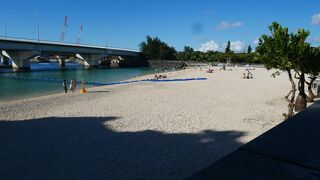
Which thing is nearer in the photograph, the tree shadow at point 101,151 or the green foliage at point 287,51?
the tree shadow at point 101,151

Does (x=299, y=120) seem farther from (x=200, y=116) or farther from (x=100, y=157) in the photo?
(x=200, y=116)

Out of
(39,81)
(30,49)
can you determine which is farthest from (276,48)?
(30,49)

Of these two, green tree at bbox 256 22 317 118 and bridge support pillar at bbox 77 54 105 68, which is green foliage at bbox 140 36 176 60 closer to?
bridge support pillar at bbox 77 54 105 68

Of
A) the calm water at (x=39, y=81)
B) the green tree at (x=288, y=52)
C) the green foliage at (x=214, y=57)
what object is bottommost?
the calm water at (x=39, y=81)

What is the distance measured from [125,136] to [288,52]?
356 inches

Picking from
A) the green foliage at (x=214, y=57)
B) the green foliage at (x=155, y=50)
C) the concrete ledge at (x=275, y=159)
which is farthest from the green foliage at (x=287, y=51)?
the green foliage at (x=155, y=50)

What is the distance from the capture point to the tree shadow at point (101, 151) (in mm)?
8820

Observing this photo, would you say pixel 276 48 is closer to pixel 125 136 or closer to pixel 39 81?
pixel 125 136

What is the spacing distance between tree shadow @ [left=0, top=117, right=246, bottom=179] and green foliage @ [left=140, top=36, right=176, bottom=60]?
134245mm

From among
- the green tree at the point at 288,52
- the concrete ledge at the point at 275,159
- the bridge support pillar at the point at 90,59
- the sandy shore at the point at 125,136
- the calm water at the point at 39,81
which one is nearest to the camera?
the concrete ledge at the point at 275,159

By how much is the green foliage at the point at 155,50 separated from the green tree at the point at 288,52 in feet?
429

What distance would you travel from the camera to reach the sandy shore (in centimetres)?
920

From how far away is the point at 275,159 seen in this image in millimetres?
2842

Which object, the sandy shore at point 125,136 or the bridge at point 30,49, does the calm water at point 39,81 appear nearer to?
the bridge at point 30,49
